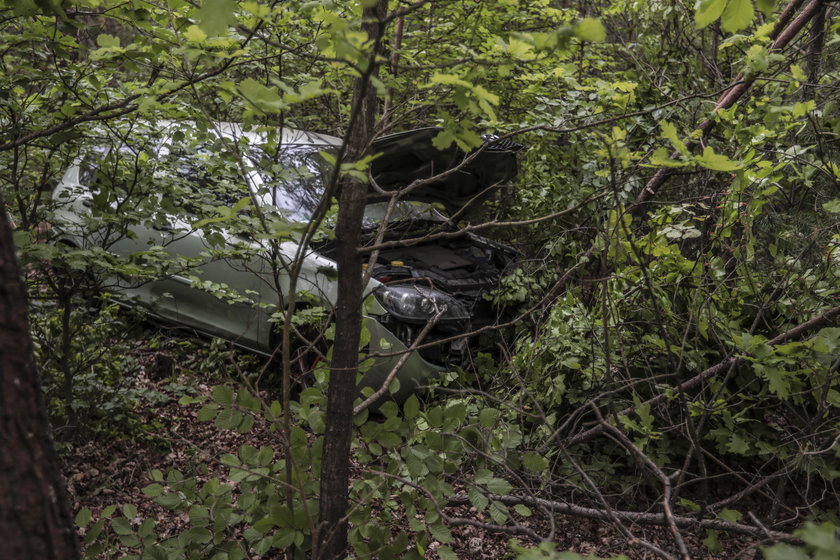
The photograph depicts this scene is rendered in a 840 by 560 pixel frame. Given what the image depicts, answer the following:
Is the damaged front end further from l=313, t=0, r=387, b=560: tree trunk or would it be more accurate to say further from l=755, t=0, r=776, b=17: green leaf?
l=755, t=0, r=776, b=17: green leaf

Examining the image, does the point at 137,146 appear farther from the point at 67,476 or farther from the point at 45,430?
the point at 45,430

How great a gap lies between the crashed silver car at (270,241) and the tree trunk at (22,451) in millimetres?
815

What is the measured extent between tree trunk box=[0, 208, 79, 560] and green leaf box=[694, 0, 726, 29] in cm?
181

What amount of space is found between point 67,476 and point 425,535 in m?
2.62

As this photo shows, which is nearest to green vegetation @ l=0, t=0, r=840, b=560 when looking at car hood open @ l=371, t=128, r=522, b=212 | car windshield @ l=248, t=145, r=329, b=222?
car hood open @ l=371, t=128, r=522, b=212

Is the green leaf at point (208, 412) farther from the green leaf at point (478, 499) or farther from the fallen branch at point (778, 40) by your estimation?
the fallen branch at point (778, 40)

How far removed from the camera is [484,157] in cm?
482

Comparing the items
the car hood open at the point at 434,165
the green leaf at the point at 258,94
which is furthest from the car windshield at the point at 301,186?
the green leaf at the point at 258,94

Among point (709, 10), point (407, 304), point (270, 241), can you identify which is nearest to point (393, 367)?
point (407, 304)

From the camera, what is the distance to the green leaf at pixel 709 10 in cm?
179

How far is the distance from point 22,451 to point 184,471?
310 cm

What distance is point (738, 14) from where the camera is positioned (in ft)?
5.81

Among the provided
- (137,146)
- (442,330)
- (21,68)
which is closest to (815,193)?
(442,330)

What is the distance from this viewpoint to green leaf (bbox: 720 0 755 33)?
5.78ft
